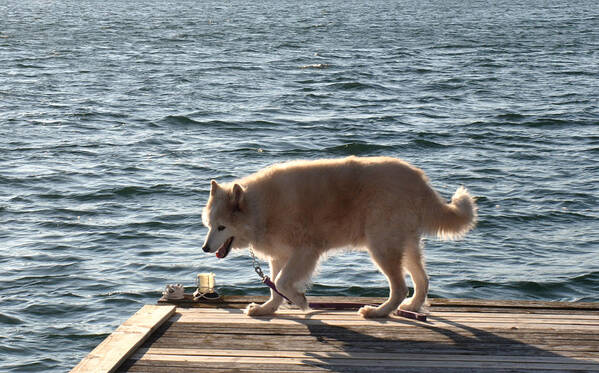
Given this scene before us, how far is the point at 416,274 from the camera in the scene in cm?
890

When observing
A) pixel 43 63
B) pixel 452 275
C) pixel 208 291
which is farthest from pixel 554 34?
pixel 208 291

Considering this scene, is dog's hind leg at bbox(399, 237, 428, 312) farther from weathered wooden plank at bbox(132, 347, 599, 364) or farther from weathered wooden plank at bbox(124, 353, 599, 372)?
weathered wooden plank at bbox(124, 353, 599, 372)

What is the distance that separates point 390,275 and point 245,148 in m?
15.6

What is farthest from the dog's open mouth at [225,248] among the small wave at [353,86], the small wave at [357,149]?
the small wave at [353,86]

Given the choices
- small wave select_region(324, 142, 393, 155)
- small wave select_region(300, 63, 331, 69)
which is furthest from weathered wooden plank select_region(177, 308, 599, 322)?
small wave select_region(300, 63, 331, 69)

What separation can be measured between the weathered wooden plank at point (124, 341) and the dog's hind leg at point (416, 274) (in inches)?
86.5

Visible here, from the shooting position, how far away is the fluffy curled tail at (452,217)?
28.3 ft

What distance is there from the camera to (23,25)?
66.6 metres

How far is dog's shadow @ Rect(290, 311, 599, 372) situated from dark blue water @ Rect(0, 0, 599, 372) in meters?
2.95

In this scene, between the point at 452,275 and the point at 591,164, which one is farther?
the point at 591,164

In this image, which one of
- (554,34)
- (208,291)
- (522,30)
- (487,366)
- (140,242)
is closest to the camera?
(487,366)

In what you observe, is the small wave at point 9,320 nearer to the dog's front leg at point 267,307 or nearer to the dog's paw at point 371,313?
the dog's front leg at point 267,307

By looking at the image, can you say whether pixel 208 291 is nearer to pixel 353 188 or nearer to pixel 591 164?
pixel 353 188

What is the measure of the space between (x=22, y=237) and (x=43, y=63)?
2766cm
